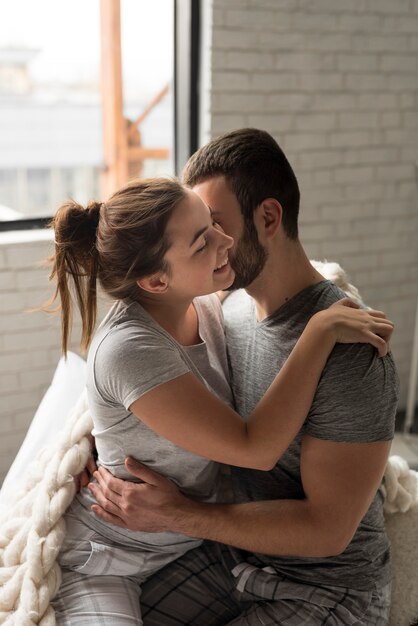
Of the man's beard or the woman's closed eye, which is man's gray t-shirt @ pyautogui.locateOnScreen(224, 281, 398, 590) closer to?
the man's beard

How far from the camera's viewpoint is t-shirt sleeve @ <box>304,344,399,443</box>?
144cm

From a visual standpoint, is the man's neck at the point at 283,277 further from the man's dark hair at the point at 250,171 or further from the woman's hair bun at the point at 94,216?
the woman's hair bun at the point at 94,216

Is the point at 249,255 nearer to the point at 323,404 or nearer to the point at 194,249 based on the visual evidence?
the point at 194,249

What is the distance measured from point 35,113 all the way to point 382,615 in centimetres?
252

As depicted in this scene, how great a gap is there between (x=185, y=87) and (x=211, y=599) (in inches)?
92.0

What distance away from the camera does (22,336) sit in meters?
3.05

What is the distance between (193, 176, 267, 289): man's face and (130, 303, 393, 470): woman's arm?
0.31m

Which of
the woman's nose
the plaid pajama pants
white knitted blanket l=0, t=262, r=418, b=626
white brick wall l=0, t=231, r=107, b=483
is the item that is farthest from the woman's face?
white brick wall l=0, t=231, r=107, b=483

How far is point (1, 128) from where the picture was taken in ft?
10.4

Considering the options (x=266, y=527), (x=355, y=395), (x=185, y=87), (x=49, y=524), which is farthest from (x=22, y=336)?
(x=355, y=395)

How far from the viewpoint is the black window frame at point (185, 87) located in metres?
3.19

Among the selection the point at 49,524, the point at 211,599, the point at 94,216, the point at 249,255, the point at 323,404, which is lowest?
the point at 211,599

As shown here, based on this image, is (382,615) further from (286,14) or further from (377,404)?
(286,14)

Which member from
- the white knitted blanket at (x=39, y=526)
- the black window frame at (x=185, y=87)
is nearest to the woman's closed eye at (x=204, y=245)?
the white knitted blanket at (x=39, y=526)
